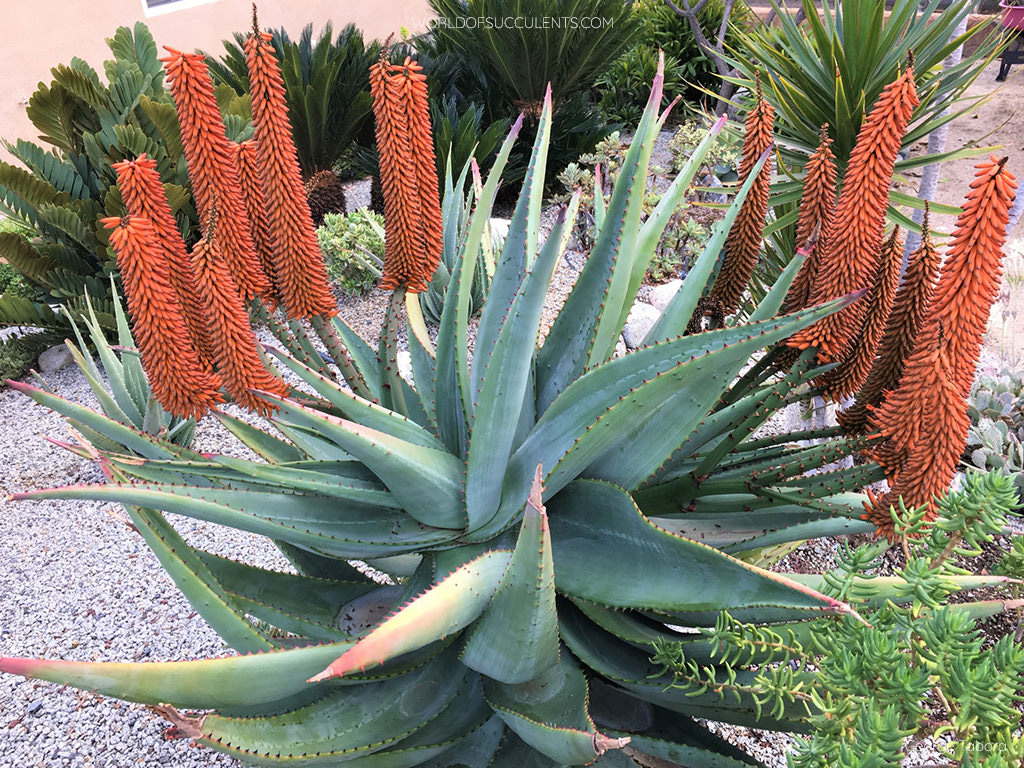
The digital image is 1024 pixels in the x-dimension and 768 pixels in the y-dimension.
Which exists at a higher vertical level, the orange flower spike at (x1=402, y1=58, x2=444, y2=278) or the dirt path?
the orange flower spike at (x1=402, y1=58, x2=444, y2=278)

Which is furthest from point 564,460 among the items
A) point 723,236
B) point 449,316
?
point 723,236

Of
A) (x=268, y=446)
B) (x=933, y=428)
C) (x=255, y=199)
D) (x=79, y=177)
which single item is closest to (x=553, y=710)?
(x=933, y=428)

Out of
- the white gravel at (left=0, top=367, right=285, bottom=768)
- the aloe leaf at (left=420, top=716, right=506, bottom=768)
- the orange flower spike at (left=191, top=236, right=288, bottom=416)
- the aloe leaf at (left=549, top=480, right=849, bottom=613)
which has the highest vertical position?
the orange flower spike at (left=191, top=236, right=288, bottom=416)

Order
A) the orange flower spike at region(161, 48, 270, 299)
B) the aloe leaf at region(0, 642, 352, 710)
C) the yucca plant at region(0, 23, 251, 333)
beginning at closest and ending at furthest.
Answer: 1. the aloe leaf at region(0, 642, 352, 710)
2. the orange flower spike at region(161, 48, 270, 299)
3. the yucca plant at region(0, 23, 251, 333)

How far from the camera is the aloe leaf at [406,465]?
104 centimetres

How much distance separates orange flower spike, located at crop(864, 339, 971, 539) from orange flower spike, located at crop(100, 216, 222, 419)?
1.06 meters

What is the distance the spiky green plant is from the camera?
1.04 metres

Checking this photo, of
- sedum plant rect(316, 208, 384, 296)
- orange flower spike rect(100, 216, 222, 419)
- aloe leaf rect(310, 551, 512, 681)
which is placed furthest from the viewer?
sedum plant rect(316, 208, 384, 296)

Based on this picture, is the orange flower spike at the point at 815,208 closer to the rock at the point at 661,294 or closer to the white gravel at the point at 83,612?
the white gravel at the point at 83,612

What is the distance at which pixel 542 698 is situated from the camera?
4.04ft

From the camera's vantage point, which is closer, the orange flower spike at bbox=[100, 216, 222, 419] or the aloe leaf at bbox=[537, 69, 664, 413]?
the orange flower spike at bbox=[100, 216, 222, 419]

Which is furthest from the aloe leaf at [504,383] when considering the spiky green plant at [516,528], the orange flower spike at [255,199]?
the orange flower spike at [255,199]

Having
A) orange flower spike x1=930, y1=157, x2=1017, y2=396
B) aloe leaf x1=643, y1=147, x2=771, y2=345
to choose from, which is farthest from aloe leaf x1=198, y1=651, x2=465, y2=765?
orange flower spike x1=930, y1=157, x2=1017, y2=396

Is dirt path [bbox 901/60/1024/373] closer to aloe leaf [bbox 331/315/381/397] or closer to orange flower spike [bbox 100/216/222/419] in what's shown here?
aloe leaf [bbox 331/315/381/397]
